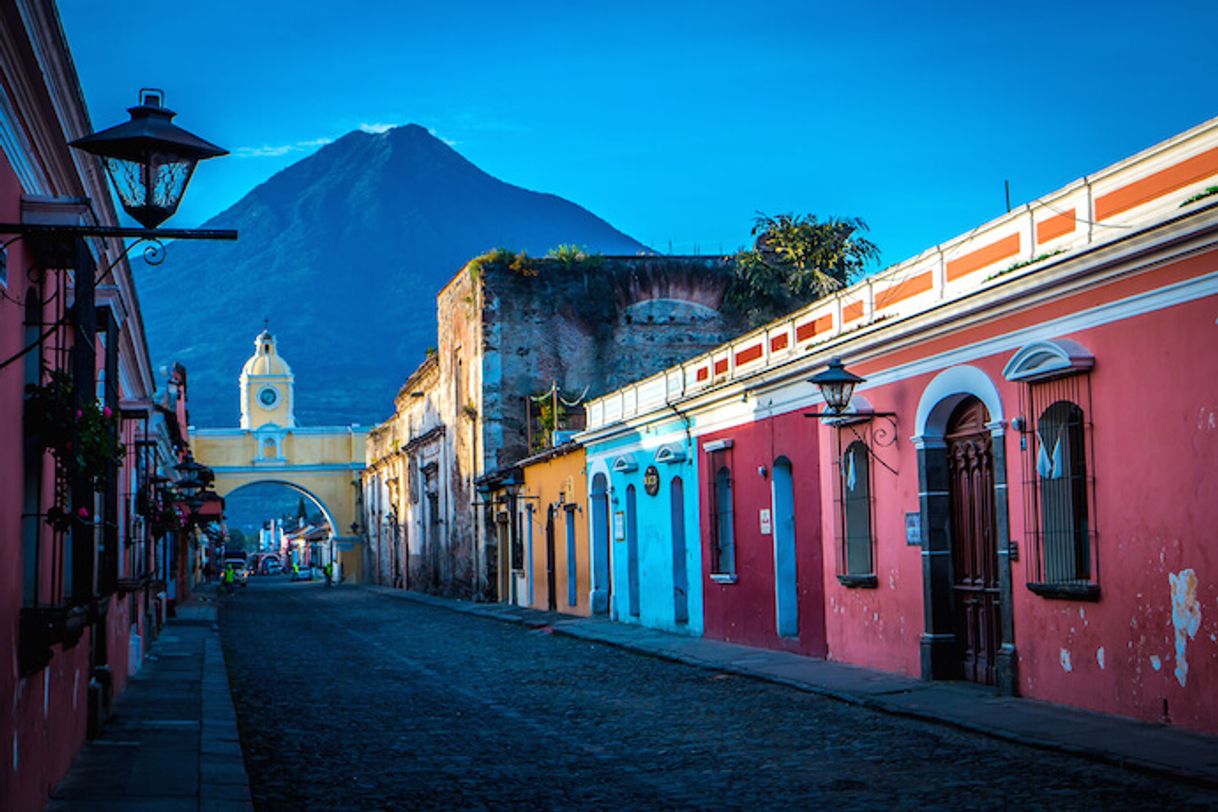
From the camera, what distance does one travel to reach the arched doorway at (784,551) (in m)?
18.1

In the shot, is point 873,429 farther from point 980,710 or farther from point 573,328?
point 573,328

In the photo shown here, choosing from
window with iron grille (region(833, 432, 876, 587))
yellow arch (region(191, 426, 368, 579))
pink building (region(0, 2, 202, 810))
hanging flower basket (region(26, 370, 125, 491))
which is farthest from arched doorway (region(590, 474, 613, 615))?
yellow arch (region(191, 426, 368, 579))

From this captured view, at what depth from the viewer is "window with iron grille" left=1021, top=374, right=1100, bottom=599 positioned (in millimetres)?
11242

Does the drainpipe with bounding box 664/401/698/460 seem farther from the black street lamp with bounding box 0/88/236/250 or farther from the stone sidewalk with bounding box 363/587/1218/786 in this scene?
the black street lamp with bounding box 0/88/236/250

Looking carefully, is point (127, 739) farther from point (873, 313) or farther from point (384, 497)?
point (384, 497)

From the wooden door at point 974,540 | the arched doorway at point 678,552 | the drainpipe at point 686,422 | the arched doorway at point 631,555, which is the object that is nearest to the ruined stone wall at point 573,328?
the arched doorway at point 631,555

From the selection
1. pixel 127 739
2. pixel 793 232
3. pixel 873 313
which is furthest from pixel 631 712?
pixel 793 232

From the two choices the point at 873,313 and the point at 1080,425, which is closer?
the point at 1080,425

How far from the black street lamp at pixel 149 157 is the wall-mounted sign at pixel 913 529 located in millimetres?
9228

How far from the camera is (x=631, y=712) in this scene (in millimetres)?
12453

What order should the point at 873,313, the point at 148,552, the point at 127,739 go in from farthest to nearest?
the point at 148,552 < the point at 873,313 < the point at 127,739

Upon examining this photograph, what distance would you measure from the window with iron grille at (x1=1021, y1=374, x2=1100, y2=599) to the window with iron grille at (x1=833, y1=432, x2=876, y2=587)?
3511mm

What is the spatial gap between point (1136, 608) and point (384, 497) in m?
50.0

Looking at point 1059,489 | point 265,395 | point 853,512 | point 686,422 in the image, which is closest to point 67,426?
point 1059,489
